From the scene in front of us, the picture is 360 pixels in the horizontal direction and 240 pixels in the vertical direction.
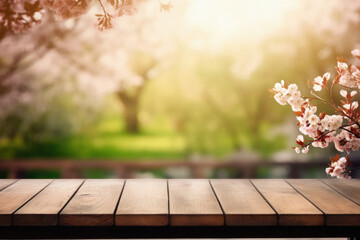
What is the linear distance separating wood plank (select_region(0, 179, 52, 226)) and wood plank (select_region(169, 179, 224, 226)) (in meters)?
0.58

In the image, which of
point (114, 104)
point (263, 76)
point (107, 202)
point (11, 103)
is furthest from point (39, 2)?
point (114, 104)

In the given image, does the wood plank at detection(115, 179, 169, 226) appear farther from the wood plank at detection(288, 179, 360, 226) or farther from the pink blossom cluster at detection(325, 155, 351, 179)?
the pink blossom cluster at detection(325, 155, 351, 179)

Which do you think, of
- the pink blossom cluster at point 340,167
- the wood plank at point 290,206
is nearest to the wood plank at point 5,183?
the wood plank at point 290,206

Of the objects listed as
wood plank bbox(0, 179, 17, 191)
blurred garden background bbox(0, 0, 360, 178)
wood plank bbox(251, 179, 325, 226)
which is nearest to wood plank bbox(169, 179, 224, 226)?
wood plank bbox(251, 179, 325, 226)

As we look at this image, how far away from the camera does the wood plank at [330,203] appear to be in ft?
5.55

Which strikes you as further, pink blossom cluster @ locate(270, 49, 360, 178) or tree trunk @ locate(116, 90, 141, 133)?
tree trunk @ locate(116, 90, 141, 133)

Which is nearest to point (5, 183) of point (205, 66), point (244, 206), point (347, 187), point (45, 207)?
point (45, 207)

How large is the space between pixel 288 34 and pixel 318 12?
61 cm

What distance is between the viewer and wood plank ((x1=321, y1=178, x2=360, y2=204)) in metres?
1.98

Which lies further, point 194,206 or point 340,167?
point 340,167

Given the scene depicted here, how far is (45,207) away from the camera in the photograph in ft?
5.71

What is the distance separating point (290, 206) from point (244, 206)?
177 mm

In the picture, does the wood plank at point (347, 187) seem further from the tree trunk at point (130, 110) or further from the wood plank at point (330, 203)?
the tree trunk at point (130, 110)

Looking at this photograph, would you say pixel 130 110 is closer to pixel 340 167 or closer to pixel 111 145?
pixel 111 145
